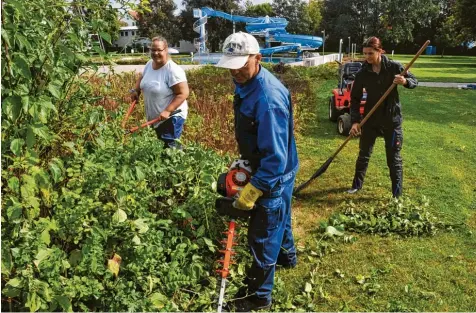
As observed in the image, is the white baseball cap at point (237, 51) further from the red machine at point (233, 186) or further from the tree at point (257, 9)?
the tree at point (257, 9)

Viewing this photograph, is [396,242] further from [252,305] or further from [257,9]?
[257,9]

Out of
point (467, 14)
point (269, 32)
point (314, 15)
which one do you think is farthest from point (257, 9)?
point (467, 14)

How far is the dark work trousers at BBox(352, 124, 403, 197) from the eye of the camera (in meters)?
4.62

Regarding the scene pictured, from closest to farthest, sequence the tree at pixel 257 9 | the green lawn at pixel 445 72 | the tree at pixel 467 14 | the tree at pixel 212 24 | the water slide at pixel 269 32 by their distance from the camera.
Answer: the green lawn at pixel 445 72 < the tree at pixel 467 14 < the water slide at pixel 269 32 < the tree at pixel 212 24 < the tree at pixel 257 9

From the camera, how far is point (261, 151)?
104 inches

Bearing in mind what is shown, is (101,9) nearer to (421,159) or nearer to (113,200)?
(113,200)

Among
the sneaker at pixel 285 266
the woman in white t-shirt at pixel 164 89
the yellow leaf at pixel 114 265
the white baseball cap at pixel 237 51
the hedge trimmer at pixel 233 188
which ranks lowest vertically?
the sneaker at pixel 285 266

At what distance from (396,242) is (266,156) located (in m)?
2.03

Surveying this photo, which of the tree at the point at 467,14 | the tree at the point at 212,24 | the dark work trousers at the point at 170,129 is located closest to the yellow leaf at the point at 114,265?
the dark work trousers at the point at 170,129

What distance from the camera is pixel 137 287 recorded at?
275cm

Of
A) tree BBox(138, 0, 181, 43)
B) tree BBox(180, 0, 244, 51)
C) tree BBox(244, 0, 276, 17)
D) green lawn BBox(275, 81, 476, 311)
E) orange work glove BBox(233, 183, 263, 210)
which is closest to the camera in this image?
orange work glove BBox(233, 183, 263, 210)

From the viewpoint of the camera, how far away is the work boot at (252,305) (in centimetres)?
299

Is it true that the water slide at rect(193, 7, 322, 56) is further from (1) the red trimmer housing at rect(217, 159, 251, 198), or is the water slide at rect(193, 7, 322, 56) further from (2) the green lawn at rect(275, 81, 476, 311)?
(1) the red trimmer housing at rect(217, 159, 251, 198)

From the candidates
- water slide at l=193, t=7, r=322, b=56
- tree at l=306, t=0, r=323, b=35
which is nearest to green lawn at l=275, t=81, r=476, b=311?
water slide at l=193, t=7, r=322, b=56
